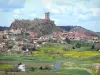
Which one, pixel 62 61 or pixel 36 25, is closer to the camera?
pixel 62 61

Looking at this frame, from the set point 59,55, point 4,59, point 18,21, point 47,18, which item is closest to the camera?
point 4,59

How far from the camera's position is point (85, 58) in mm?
19875

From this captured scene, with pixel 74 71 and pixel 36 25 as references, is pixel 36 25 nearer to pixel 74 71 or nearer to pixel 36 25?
pixel 36 25

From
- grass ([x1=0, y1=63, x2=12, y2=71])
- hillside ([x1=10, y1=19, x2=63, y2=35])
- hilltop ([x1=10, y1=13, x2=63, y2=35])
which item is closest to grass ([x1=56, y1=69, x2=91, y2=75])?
grass ([x1=0, y1=63, x2=12, y2=71])

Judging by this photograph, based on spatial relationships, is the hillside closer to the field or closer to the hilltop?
the hilltop

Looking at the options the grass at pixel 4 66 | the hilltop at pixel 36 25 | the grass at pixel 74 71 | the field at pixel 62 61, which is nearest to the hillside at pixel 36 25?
the hilltop at pixel 36 25

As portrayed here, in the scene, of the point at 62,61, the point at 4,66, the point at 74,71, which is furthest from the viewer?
the point at 62,61

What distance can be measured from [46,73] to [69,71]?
1.36 meters

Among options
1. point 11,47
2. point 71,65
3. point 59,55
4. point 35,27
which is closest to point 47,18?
point 35,27

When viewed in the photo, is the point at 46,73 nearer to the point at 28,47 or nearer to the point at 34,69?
the point at 34,69

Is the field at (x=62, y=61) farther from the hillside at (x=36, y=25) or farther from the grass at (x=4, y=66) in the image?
the hillside at (x=36, y=25)

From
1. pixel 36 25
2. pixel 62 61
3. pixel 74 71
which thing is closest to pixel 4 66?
pixel 62 61

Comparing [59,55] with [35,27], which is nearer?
[59,55]

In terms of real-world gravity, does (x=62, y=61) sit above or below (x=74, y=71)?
above
